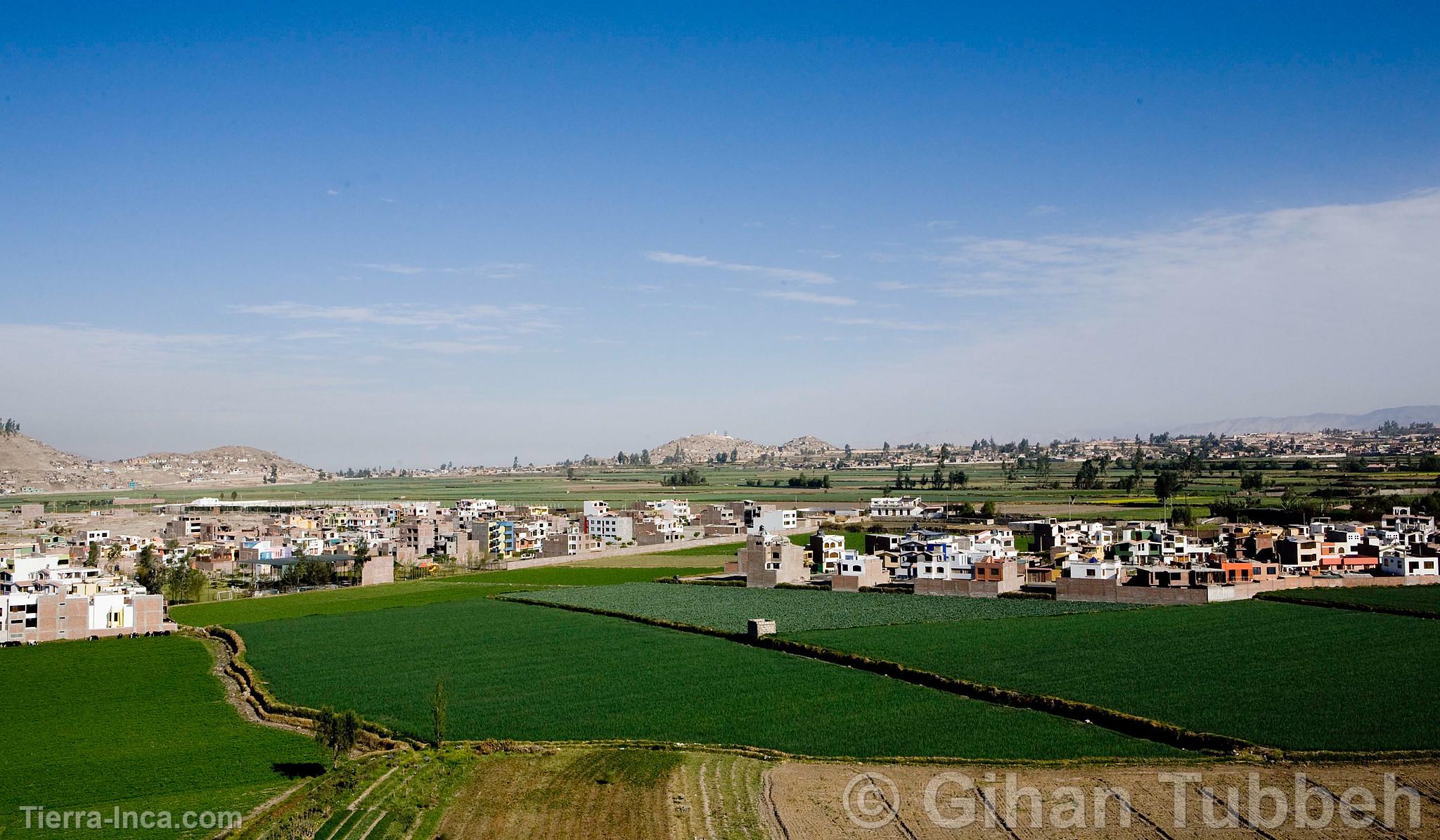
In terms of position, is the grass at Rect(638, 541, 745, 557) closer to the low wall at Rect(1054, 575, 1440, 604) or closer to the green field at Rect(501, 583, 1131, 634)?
the green field at Rect(501, 583, 1131, 634)

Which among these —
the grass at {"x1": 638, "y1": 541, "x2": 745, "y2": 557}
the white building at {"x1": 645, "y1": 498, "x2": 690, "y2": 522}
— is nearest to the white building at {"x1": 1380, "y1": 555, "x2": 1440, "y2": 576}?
the grass at {"x1": 638, "y1": 541, "x2": 745, "y2": 557}

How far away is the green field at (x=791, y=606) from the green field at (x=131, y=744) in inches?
531

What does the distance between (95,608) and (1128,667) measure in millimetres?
29319

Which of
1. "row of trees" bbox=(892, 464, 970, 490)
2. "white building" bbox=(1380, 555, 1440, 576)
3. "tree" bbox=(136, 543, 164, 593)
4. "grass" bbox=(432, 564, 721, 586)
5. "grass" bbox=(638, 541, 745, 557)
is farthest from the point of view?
"row of trees" bbox=(892, 464, 970, 490)

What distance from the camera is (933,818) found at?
48.3 ft

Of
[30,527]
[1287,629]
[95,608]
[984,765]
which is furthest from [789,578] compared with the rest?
[30,527]

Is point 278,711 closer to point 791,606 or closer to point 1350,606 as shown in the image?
point 791,606

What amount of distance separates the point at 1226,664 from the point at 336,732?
18.0m

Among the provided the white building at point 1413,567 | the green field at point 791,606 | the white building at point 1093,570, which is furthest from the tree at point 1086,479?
the green field at point 791,606

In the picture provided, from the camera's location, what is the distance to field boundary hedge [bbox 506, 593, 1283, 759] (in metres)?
17.3

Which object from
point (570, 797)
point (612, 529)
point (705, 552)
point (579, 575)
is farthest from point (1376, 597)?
point (612, 529)

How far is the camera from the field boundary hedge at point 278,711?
19.4 metres

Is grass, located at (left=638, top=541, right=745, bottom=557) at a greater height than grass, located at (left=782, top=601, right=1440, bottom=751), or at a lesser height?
lesser

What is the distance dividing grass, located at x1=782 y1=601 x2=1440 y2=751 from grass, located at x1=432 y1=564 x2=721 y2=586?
739 inches
